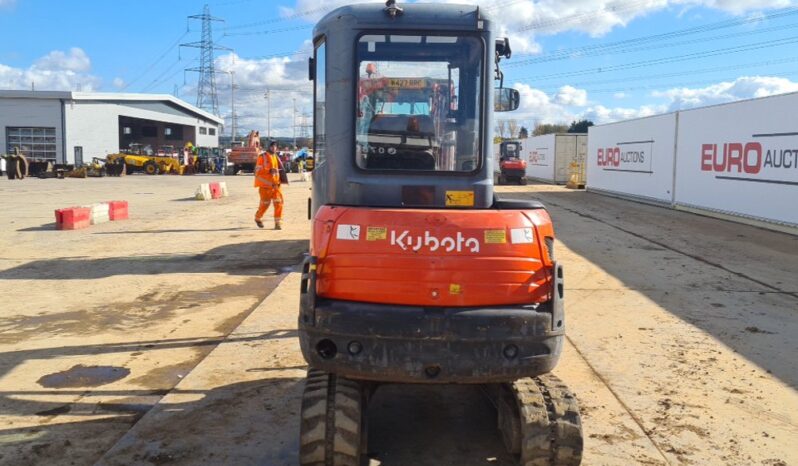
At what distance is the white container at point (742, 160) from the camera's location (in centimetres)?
1507

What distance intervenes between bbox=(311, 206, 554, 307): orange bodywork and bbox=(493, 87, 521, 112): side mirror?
5.39ft

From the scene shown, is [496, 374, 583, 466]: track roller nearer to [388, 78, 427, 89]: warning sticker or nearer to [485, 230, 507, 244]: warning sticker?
[485, 230, 507, 244]: warning sticker

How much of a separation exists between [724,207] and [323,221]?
1718cm

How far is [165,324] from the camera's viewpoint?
730cm

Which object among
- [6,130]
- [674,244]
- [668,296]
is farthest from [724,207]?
[6,130]

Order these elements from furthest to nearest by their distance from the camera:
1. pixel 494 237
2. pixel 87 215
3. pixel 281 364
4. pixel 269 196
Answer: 1. pixel 87 215
2. pixel 269 196
3. pixel 281 364
4. pixel 494 237

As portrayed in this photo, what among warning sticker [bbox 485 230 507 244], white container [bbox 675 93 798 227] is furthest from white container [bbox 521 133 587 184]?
warning sticker [bbox 485 230 507 244]

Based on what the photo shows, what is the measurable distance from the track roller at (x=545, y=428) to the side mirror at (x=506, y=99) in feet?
7.42

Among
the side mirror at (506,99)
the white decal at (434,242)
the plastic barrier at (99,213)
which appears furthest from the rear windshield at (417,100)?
the plastic barrier at (99,213)

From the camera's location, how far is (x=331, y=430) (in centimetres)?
366

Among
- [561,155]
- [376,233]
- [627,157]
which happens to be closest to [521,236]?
[376,233]

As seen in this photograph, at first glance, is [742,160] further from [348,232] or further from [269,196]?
[348,232]

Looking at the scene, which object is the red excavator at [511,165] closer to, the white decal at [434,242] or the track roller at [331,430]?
the white decal at [434,242]

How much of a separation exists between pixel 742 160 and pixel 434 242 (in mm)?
15984
